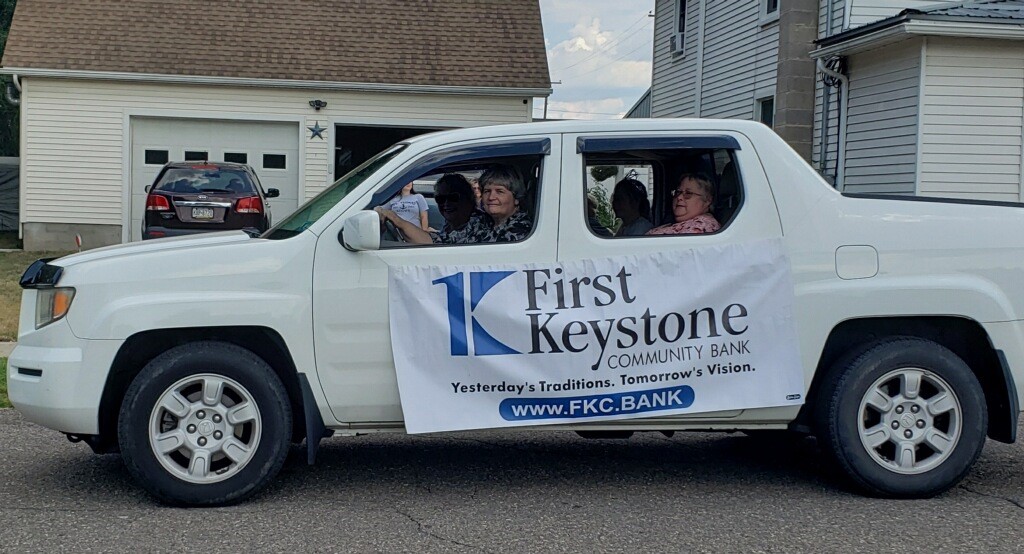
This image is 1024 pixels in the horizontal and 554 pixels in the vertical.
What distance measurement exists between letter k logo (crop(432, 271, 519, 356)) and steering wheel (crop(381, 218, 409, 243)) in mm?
385

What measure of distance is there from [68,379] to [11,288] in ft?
36.4

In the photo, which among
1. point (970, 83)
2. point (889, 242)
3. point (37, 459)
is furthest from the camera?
point (970, 83)

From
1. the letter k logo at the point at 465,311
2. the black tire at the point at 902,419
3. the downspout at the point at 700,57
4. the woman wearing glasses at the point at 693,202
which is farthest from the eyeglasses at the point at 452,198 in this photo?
the downspout at the point at 700,57

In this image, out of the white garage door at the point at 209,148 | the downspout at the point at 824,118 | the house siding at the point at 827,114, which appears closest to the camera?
the house siding at the point at 827,114

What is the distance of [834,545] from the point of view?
5027 mm

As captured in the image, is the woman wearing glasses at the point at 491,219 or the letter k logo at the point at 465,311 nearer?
the letter k logo at the point at 465,311

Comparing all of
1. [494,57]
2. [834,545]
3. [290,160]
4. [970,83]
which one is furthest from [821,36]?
[834,545]

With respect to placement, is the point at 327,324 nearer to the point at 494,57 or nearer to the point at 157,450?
the point at 157,450

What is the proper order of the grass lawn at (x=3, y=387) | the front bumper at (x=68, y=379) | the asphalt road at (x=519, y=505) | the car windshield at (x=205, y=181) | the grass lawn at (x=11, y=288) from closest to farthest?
1. the asphalt road at (x=519, y=505)
2. the front bumper at (x=68, y=379)
3. the grass lawn at (x=3, y=387)
4. the grass lawn at (x=11, y=288)
5. the car windshield at (x=205, y=181)

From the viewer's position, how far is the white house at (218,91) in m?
22.8

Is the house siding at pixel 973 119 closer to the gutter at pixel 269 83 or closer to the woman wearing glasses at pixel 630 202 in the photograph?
the gutter at pixel 269 83

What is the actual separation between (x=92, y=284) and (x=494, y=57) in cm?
1920

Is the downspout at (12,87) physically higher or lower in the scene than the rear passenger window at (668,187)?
higher

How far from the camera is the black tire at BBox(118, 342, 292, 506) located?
5.37 metres
